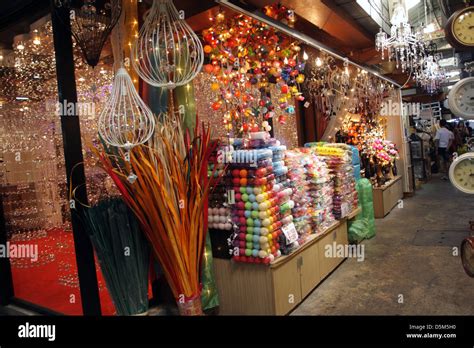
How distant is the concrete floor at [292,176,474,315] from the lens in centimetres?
318

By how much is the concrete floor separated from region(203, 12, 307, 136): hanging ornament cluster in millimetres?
1737

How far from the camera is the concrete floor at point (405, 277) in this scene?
3.18 metres

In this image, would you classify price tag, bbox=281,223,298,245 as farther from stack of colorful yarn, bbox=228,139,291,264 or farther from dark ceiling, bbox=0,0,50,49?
dark ceiling, bbox=0,0,50,49

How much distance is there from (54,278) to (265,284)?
8.08ft

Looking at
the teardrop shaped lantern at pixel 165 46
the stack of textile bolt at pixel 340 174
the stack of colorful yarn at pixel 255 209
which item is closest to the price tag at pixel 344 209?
the stack of textile bolt at pixel 340 174

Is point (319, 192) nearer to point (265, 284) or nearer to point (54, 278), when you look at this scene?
point (265, 284)

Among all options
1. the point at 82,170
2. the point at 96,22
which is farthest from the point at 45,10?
the point at 82,170

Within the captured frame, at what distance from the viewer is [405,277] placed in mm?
3764

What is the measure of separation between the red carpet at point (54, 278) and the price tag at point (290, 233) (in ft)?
5.44

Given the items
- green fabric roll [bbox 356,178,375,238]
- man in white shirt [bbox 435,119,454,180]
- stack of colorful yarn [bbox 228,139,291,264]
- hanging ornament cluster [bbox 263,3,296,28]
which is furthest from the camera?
man in white shirt [bbox 435,119,454,180]

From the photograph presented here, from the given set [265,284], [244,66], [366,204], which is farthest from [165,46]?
[366,204]

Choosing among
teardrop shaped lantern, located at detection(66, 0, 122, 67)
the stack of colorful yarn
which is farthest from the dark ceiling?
the stack of colorful yarn

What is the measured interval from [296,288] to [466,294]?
149 centimetres

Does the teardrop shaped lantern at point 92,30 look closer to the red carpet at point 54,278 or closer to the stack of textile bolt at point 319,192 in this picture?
the red carpet at point 54,278
